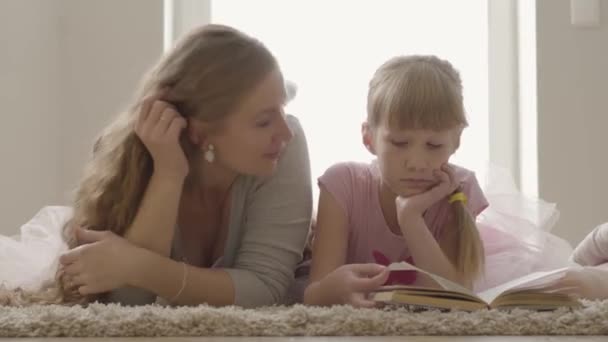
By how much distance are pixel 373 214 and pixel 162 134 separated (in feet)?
1.46

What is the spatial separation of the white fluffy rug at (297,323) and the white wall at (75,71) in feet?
5.60

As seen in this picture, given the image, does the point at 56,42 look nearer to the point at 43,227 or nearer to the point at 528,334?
the point at 43,227

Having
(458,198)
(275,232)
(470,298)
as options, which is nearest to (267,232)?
(275,232)

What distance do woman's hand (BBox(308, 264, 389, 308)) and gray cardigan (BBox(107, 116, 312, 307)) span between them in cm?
13

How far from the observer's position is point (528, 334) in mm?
1187

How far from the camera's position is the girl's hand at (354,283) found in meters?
1.42

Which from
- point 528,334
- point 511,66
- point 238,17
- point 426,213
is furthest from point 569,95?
point 528,334

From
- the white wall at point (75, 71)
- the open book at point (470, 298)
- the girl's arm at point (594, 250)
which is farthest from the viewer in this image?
the white wall at point (75, 71)

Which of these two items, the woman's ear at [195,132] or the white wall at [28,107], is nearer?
the woman's ear at [195,132]

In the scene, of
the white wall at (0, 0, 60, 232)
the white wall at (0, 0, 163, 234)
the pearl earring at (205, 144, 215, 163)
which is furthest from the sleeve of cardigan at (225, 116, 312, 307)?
the white wall at (0, 0, 163, 234)

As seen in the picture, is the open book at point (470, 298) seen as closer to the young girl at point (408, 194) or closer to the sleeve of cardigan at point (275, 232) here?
the young girl at point (408, 194)

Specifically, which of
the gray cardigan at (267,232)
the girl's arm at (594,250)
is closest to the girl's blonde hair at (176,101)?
the gray cardigan at (267,232)

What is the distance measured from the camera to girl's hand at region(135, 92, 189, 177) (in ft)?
5.24

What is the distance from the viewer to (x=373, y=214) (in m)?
1.80
